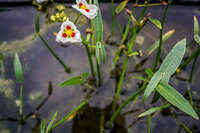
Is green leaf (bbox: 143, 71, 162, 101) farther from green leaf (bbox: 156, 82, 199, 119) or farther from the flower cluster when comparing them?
the flower cluster

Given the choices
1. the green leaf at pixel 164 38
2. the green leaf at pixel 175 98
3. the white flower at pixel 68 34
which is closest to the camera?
the green leaf at pixel 175 98

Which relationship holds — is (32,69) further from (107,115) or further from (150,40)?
(150,40)

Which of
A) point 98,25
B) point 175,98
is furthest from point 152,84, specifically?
point 98,25

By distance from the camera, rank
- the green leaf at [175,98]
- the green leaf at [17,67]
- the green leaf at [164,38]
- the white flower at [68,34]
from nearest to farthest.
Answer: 1. the green leaf at [175,98]
2. the white flower at [68,34]
3. the green leaf at [17,67]
4. the green leaf at [164,38]

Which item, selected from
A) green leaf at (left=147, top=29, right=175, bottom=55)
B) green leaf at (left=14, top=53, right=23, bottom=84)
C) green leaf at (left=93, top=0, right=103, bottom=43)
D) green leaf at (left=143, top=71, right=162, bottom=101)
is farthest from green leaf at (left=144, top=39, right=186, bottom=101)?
green leaf at (left=14, top=53, right=23, bottom=84)

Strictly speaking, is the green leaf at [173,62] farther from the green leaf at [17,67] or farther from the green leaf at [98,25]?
the green leaf at [17,67]

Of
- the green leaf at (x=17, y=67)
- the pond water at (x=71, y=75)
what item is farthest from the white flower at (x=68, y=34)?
the pond water at (x=71, y=75)
